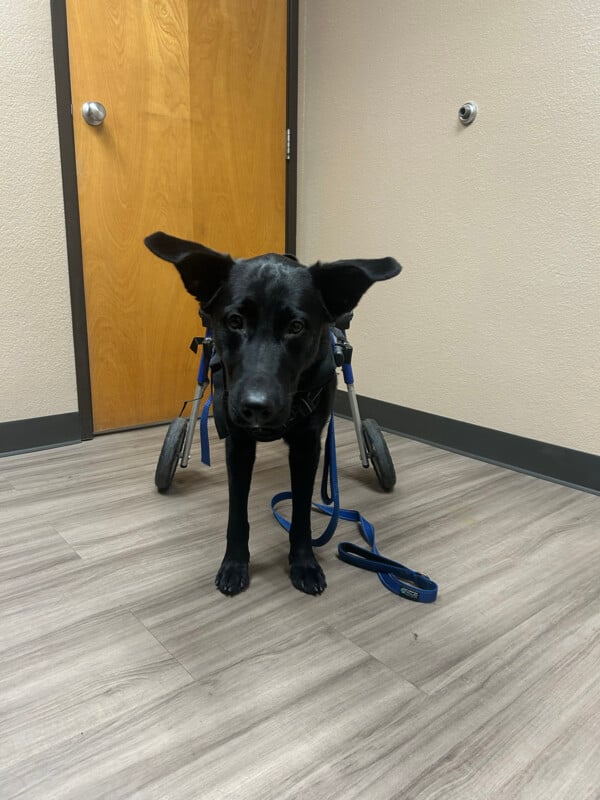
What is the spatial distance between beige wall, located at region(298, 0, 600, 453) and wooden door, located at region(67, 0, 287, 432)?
0.29m

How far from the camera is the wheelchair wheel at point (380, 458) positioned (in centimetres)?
176

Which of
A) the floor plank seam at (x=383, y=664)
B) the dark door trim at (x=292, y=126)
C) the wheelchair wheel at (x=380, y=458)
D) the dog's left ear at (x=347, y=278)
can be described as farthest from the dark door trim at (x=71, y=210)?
the floor plank seam at (x=383, y=664)

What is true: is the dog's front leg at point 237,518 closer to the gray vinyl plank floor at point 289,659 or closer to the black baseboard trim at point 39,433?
the gray vinyl plank floor at point 289,659

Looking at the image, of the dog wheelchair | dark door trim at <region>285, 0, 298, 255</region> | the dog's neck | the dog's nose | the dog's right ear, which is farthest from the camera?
dark door trim at <region>285, 0, 298, 255</region>

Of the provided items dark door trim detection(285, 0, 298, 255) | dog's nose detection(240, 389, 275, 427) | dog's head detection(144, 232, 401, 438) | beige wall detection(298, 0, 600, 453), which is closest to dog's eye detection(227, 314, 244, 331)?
dog's head detection(144, 232, 401, 438)

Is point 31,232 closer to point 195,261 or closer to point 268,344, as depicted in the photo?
point 195,261

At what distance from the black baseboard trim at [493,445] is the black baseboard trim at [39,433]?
1.32 metres

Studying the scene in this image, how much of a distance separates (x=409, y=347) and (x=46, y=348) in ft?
5.00

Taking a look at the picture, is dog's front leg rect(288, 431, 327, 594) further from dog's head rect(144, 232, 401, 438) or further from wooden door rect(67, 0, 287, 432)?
wooden door rect(67, 0, 287, 432)

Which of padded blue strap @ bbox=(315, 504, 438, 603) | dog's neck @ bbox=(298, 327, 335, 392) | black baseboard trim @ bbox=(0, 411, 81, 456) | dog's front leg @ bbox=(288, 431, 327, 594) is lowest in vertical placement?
black baseboard trim @ bbox=(0, 411, 81, 456)

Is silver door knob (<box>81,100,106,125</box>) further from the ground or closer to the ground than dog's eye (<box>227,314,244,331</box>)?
further from the ground

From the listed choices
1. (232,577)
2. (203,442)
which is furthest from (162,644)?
(203,442)

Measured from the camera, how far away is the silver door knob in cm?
209

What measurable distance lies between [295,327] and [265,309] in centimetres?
7
